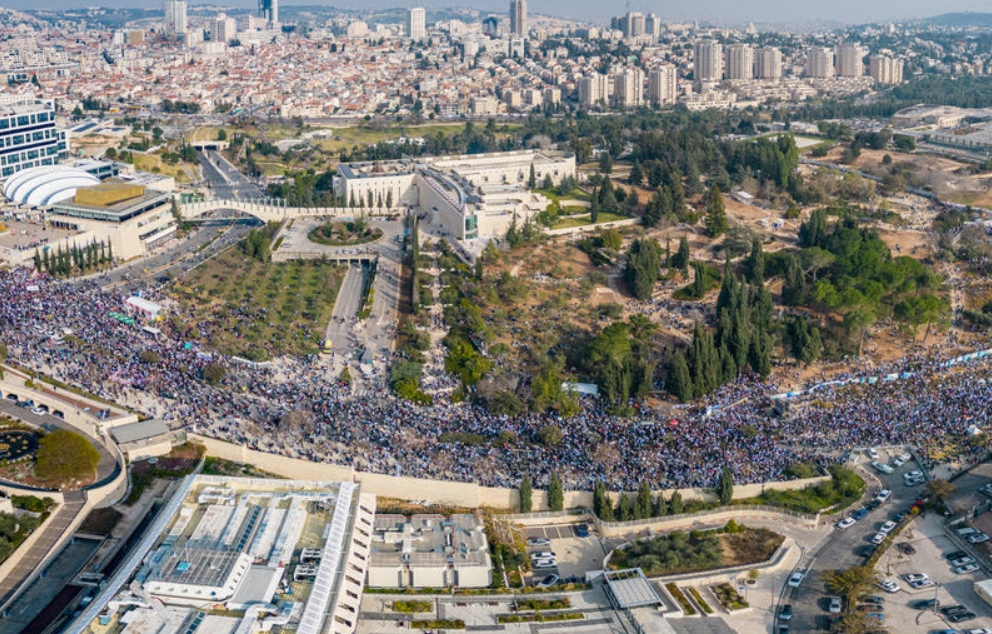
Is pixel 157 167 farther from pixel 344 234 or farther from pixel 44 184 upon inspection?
pixel 344 234

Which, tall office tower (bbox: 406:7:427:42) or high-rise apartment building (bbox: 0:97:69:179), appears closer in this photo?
high-rise apartment building (bbox: 0:97:69:179)

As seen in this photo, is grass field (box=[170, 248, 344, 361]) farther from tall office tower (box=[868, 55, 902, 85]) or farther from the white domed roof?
tall office tower (box=[868, 55, 902, 85])

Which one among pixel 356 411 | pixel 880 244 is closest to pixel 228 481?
pixel 356 411

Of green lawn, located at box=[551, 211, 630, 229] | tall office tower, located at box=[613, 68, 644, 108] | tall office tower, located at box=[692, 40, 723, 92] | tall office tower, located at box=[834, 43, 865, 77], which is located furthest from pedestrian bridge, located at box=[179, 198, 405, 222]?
tall office tower, located at box=[834, 43, 865, 77]

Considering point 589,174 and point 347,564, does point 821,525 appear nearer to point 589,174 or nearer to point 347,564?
point 347,564

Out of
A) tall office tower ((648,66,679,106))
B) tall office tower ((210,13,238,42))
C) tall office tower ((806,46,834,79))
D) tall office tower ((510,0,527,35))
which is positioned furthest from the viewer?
tall office tower ((510,0,527,35))

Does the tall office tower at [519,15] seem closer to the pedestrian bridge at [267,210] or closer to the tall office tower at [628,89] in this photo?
the tall office tower at [628,89]
